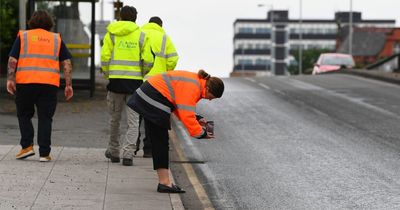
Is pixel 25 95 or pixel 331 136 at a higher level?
pixel 25 95

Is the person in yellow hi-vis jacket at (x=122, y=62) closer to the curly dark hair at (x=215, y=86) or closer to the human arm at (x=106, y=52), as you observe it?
the human arm at (x=106, y=52)

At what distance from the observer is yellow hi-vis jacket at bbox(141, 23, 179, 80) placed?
12078mm

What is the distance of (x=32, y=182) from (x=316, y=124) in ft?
28.7

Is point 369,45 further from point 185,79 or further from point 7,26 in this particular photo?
point 185,79

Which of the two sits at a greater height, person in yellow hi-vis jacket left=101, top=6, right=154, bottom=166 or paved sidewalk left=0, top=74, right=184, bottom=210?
person in yellow hi-vis jacket left=101, top=6, right=154, bottom=166

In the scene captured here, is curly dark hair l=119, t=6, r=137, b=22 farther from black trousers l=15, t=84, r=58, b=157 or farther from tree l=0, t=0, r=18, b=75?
tree l=0, t=0, r=18, b=75

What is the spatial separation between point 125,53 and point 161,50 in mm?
492

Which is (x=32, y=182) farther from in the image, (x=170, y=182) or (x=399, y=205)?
(x=399, y=205)

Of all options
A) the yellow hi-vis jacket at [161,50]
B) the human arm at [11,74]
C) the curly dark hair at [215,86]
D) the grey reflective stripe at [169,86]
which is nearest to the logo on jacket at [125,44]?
the yellow hi-vis jacket at [161,50]

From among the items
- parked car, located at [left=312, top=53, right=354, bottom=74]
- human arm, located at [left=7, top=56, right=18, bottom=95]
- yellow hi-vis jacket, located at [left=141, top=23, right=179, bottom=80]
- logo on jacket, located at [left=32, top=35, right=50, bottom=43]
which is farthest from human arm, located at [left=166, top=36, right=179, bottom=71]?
parked car, located at [left=312, top=53, right=354, bottom=74]

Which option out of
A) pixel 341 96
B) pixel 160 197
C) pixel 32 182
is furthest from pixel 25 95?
pixel 341 96

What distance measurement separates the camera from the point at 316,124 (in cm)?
1777

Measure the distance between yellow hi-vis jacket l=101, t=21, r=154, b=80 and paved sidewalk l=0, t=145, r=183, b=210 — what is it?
1.15 meters

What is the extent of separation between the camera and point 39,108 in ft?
38.7
